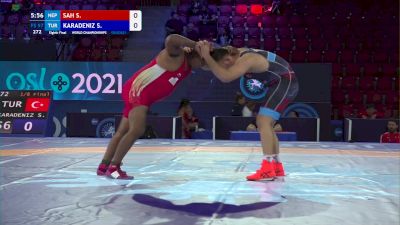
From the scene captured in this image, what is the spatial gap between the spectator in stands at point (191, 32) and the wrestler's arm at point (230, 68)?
26.8ft

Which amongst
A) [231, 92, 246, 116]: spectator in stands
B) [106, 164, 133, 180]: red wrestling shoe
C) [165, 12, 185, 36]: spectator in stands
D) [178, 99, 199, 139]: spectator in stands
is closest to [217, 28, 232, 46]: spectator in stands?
[165, 12, 185, 36]: spectator in stands

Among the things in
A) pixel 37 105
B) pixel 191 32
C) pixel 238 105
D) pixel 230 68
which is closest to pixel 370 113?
pixel 238 105

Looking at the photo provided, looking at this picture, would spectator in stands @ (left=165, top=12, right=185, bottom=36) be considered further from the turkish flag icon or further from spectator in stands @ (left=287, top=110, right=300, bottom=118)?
the turkish flag icon

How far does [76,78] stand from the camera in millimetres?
10203

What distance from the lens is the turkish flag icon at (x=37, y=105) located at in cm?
785

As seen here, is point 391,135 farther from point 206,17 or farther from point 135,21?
point 135,21

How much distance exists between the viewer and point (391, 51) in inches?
465

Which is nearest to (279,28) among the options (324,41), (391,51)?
(324,41)

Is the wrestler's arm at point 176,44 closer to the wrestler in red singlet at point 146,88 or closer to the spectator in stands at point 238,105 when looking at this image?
the wrestler in red singlet at point 146,88

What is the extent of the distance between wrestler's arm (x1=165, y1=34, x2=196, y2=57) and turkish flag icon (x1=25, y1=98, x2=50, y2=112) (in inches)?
196

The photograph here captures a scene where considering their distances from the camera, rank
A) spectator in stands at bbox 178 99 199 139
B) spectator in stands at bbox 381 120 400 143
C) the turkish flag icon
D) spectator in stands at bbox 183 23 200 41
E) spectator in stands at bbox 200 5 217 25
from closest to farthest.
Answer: spectator in stands at bbox 381 120 400 143, the turkish flag icon, spectator in stands at bbox 178 99 199 139, spectator in stands at bbox 183 23 200 41, spectator in stands at bbox 200 5 217 25

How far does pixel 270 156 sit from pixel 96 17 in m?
9.59

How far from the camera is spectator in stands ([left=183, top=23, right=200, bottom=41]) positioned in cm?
1155
